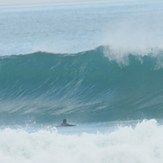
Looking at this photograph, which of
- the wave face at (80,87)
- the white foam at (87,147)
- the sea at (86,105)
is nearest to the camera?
the white foam at (87,147)

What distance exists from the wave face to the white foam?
4603 millimetres

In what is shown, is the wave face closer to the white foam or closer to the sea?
the sea

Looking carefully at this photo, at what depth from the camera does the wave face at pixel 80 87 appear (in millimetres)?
22281

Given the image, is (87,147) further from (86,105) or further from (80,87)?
(80,87)

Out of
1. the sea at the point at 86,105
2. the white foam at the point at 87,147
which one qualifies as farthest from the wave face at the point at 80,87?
the white foam at the point at 87,147

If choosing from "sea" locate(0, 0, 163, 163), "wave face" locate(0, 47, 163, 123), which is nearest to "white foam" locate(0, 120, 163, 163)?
"sea" locate(0, 0, 163, 163)

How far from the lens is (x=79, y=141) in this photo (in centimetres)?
1638

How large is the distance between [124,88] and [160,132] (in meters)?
7.43

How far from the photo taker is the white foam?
15641 mm

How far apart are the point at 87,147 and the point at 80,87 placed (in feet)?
27.8

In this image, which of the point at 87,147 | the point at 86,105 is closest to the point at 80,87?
the point at 86,105

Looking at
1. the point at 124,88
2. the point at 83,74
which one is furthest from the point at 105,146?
the point at 83,74

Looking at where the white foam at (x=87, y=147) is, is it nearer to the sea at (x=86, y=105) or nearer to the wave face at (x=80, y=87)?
the sea at (x=86, y=105)

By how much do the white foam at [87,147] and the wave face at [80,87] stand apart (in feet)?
15.1
